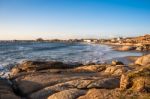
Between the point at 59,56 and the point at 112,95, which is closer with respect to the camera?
the point at 112,95

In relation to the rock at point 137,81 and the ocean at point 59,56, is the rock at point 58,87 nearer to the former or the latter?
the rock at point 137,81

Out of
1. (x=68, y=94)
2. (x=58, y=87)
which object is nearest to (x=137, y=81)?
(x=68, y=94)

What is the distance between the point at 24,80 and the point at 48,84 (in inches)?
62.8

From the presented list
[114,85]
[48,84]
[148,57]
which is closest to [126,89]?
[114,85]

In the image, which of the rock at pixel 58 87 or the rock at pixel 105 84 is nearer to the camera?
the rock at pixel 58 87

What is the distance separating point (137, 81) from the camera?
1062cm

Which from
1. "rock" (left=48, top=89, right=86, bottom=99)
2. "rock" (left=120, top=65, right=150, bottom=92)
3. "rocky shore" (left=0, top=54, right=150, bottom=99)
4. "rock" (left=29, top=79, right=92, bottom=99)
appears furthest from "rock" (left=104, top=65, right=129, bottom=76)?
"rock" (left=48, top=89, right=86, bottom=99)

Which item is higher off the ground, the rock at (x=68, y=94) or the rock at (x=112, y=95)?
the rock at (x=112, y=95)

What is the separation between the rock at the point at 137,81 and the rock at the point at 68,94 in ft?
5.86

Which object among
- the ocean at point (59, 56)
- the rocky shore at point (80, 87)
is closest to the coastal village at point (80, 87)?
the rocky shore at point (80, 87)

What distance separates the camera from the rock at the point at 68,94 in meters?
10.4

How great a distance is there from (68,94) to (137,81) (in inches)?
113

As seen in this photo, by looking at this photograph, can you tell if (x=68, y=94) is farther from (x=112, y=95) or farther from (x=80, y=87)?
(x=112, y=95)

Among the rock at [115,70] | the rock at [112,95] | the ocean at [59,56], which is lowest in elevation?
the ocean at [59,56]
